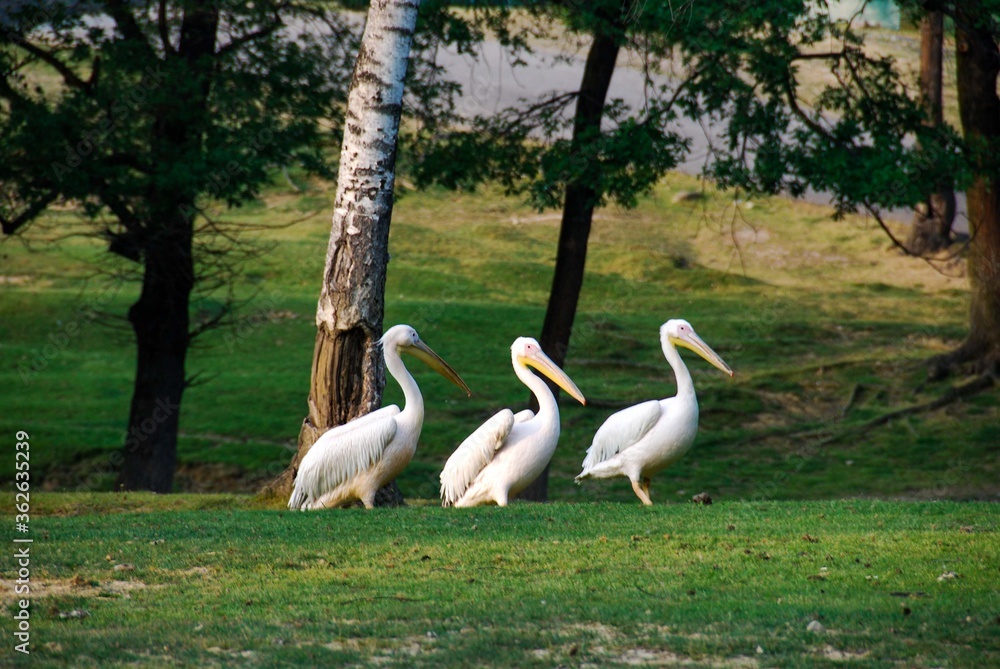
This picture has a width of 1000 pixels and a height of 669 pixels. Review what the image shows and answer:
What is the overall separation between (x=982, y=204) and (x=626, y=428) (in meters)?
9.27

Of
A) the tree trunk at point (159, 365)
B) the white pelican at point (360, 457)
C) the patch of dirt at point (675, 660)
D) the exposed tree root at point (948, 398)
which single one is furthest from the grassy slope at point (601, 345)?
the patch of dirt at point (675, 660)

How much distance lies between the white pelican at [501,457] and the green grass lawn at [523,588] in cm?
91

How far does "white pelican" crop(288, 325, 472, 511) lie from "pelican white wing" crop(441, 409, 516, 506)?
0.39 metres

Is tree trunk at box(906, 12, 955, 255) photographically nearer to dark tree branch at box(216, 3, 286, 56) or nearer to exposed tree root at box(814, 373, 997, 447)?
exposed tree root at box(814, 373, 997, 447)

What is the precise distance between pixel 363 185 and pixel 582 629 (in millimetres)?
5724

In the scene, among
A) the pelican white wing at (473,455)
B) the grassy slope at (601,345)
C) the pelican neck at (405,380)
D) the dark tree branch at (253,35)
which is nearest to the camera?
the pelican white wing at (473,455)

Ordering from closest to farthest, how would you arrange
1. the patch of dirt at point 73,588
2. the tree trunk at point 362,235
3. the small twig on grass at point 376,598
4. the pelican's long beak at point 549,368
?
1. the small twig on grass at point 376,598
2. the patch of dirt at point 73,588
3. the tree trunk at point 362,235
4. the pelican's long beak at point 549,368

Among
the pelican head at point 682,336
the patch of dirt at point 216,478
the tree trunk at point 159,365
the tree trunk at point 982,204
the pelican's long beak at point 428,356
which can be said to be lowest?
the patch of dirt at point 216,478

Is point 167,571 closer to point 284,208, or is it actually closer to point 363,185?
point 363,185

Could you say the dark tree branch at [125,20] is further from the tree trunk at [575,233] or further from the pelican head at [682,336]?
the pelican head at [682,336]

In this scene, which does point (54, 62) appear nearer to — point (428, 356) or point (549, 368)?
point (428, 356)

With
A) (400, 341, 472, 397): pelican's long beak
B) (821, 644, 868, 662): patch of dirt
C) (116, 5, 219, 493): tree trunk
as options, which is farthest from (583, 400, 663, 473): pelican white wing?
(116, 5, 219, 493): tree trunk

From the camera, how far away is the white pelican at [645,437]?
986 centimetres

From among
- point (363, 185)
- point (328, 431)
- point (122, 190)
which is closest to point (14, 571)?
point (328, 431)
